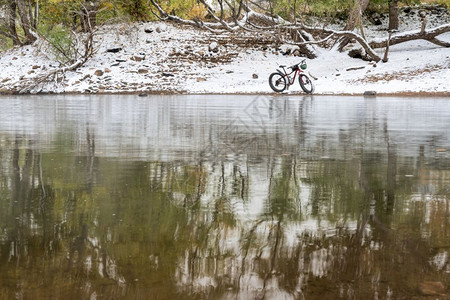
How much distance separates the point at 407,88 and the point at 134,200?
23.5m

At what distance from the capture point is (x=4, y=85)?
30359 mm

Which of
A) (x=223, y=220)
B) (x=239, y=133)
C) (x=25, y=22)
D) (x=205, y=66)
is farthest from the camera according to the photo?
(x=25, y=22)

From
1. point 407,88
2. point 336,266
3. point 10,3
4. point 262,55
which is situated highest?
point 10,3

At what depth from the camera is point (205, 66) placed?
3369 centimetres

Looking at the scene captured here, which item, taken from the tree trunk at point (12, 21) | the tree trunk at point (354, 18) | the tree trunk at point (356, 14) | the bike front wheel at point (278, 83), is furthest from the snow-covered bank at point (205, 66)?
the tree trunk at point (356, 14)

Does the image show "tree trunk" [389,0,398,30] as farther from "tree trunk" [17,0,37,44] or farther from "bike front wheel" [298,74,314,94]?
"tree trunk" [17,0,37,44]

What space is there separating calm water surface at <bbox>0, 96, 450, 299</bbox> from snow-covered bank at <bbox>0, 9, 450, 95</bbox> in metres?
20.4

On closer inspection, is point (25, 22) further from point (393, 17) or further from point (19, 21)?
point (393, 17)

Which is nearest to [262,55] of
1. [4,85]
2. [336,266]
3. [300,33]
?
[300,33]

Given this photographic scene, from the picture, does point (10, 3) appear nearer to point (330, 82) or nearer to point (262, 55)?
point (262, 55)

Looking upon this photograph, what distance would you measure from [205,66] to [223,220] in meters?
30.2

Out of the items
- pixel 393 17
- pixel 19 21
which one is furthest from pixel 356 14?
pixel 19 21

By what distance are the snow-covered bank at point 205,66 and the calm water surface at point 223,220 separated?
2036cm

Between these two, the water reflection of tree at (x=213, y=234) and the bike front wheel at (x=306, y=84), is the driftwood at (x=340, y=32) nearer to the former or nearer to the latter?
the bike front wheel at (x=306, y=84)
